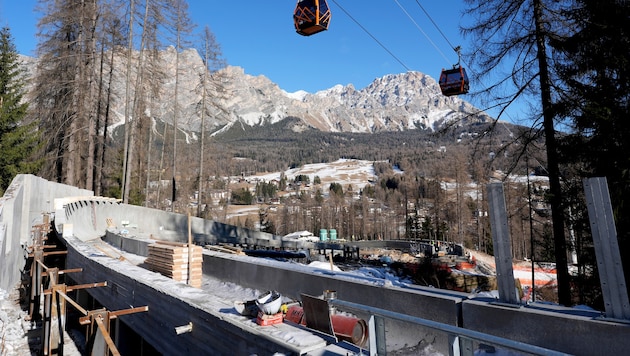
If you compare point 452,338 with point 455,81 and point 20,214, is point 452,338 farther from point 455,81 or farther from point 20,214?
point 20,214

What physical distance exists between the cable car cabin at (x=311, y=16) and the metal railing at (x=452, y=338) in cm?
746

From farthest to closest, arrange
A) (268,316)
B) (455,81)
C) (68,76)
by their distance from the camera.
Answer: (68,76) < (455,81) < (268,316)

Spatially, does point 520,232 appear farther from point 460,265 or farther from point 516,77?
point 516,77

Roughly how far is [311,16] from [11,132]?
3054cm

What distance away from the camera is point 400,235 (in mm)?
104625

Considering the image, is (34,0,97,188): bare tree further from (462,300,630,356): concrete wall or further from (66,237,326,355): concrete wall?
(462,300,630,356): concrete wall

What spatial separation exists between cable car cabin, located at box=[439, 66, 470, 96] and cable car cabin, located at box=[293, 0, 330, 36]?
5.97m

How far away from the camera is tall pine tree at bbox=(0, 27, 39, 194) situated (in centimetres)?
2758

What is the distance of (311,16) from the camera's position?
968 cm

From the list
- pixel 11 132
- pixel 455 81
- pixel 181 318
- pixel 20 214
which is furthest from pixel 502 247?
pixel 11 132

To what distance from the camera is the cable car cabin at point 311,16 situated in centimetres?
966

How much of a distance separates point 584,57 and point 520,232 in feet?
171

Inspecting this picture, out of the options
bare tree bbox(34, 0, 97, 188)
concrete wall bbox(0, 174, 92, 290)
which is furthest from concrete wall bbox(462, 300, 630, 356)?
bare tree bbox(34, 0, 97, 188)

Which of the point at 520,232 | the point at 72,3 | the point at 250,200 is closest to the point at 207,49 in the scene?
the point at 72,3
